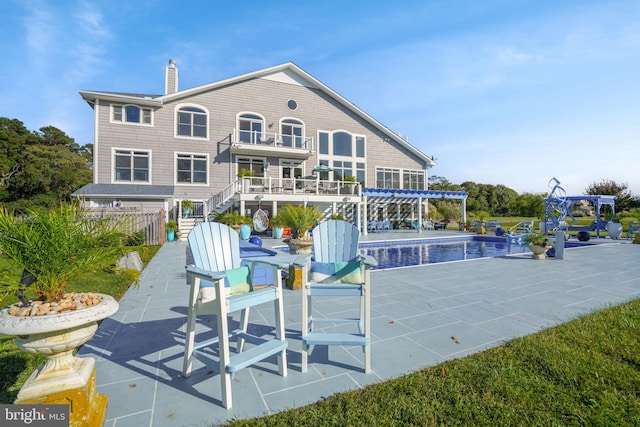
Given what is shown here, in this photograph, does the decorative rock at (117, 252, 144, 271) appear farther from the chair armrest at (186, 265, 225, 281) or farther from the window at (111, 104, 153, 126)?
the window at (111, 104, 153, 126)

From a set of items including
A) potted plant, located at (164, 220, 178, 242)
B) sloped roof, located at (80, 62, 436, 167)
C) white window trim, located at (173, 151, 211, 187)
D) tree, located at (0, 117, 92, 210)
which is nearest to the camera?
potted plant, located at (164, 220, 178, 242)

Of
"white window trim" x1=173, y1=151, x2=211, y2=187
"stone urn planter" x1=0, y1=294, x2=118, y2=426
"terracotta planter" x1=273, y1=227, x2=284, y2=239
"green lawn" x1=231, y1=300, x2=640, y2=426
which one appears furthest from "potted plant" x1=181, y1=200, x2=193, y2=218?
"green lawn" x1=231, y1=300, x2=640, y2=426

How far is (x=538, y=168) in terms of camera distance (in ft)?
81.6

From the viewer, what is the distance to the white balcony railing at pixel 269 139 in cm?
1670

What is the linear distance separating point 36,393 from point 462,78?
43.4ft

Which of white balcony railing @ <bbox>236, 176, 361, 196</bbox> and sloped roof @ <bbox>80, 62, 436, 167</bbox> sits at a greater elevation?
sloped roof @ <bbox>80, 62, 436, 167</bbox>

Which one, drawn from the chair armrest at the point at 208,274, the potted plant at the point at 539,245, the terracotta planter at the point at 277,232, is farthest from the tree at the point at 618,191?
→ the chair armrest at the point at 208,274

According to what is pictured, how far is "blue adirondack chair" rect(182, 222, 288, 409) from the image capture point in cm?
211

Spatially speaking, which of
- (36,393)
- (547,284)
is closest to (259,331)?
(36,393)

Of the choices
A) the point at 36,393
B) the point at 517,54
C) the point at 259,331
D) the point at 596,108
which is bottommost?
the point at 259,331

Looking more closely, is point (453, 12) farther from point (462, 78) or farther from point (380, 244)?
point (380, 244)

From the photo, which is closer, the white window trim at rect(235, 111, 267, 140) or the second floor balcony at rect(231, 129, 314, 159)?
the second floor balcony at rect(231, 129, 314, 159)

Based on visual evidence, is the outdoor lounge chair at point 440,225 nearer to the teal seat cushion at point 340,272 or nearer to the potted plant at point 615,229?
the potted plant at point 615,229

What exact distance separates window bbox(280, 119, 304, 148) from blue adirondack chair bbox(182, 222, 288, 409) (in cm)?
1530
